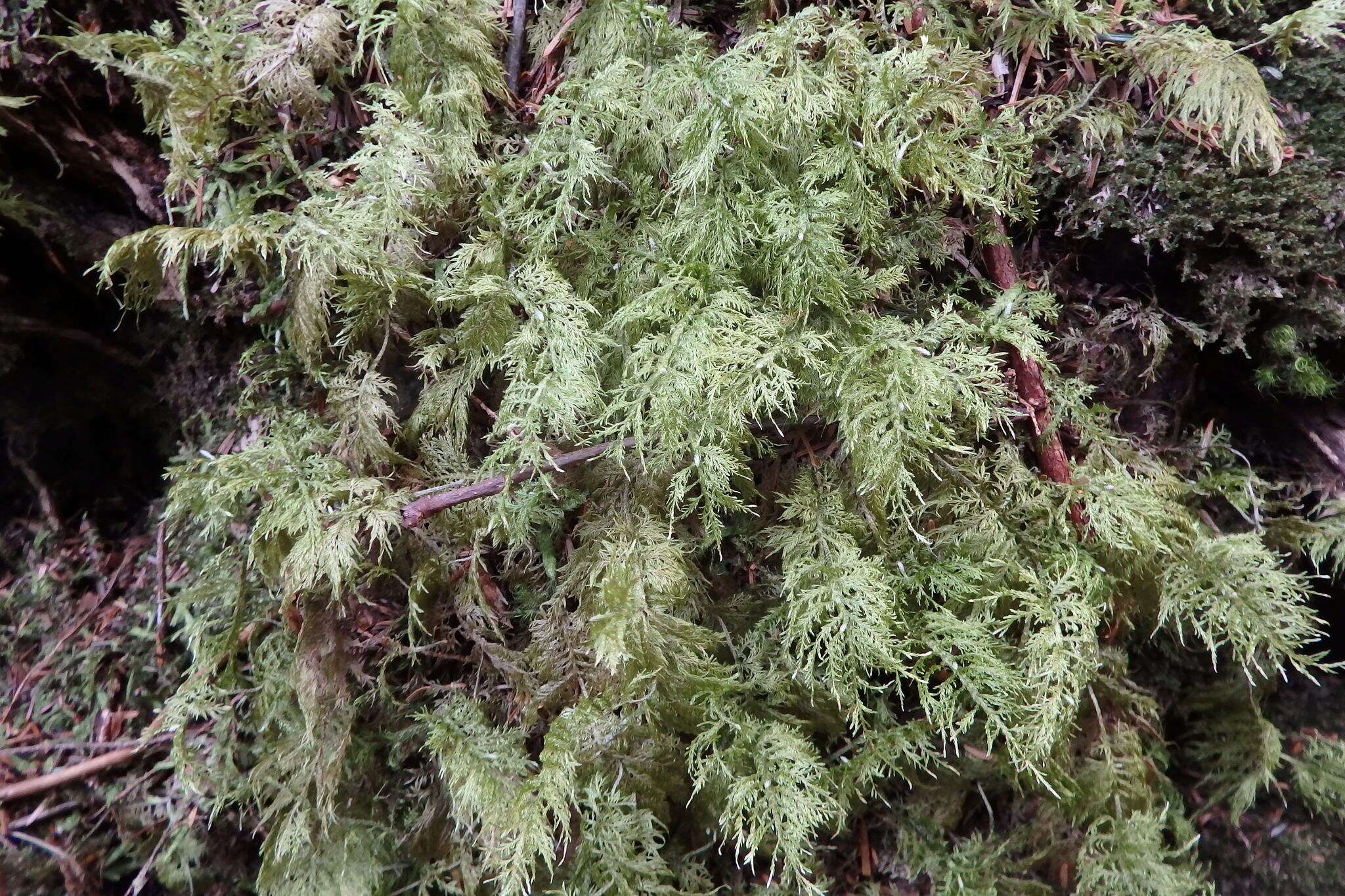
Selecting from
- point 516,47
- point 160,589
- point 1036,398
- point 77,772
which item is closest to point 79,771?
point 77,772

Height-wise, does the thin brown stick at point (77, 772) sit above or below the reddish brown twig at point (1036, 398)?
below

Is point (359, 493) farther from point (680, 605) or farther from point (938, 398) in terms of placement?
point (938, 398)

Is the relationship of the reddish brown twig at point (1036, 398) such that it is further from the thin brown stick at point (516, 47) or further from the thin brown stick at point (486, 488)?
the thin brown stick at point (516, 47)

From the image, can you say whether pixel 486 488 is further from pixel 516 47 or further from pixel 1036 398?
pixel 1036 398

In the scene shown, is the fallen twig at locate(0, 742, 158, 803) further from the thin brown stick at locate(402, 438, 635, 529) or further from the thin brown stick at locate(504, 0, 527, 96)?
the thin brown stick at locate(504, 0, 527, 96)

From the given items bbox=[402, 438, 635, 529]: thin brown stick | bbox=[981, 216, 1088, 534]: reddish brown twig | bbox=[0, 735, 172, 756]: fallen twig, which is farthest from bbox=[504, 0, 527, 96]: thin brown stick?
bbox=[0, 735, 172, 756]: fallen twig

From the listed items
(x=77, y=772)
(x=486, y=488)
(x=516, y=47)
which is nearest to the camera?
(x=486, y=488)

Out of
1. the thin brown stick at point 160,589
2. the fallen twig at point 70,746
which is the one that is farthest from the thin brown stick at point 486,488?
the fallen twig at point 70,746
